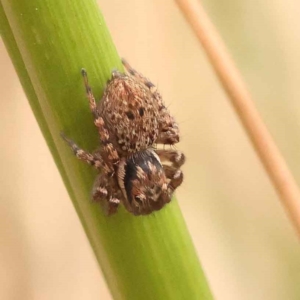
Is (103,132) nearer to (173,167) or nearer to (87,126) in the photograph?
(87,126)

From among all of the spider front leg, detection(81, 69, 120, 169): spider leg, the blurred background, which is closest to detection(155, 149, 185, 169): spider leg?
the spider front leg

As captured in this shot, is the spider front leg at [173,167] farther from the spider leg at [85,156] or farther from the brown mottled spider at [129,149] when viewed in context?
the spider leg at [85,156]

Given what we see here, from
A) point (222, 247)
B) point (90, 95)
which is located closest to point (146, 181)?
point (90, 95)

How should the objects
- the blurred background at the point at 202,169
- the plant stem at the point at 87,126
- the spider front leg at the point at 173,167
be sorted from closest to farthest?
the plant stem at the point at 87,126 → the spider front leg at the point at 173,167 → the blurred background at the point at 202,169

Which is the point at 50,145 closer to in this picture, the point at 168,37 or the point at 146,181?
the point at 146,181

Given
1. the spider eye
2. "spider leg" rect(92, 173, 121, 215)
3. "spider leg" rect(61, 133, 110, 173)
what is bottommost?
the spider eye

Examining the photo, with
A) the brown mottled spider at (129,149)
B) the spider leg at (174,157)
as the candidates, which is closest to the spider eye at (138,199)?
the brown mottled spider at (129,149)

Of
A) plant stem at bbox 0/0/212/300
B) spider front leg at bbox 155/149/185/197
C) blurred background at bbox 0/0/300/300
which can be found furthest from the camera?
blurred background at bbox 0/0/300/300

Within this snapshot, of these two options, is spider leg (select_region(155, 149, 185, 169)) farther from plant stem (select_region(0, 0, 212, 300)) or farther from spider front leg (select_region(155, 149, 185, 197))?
plant stem (select_region(0, 0, 212, 300))
